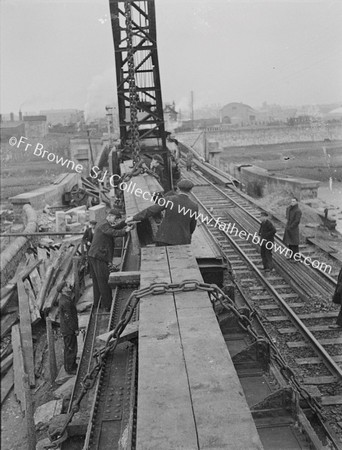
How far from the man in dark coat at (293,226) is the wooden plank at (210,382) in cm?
614

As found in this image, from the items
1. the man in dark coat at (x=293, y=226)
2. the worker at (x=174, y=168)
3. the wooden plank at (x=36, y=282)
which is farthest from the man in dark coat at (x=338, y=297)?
the worker at (x=174, y=168)

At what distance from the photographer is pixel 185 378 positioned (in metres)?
2.35

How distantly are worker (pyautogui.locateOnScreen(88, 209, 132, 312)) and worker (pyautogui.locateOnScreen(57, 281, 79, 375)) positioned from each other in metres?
0.54

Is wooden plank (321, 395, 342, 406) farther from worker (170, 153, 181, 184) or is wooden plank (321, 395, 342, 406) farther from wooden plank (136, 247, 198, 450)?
worker (170, 153, 181, 184)

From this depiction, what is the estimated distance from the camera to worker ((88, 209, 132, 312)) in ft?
18.7

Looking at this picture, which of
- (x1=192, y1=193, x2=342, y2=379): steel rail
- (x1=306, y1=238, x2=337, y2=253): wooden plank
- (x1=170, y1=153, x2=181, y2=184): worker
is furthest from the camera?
(x1=170, y1=153, x2=181, y2=184): worker

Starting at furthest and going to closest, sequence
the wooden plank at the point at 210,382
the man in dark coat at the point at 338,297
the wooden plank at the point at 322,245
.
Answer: the wooden plank at the point at 322,245 < the man in dark coat at the point at 338,297 < the wooden plank at the point at 210,382

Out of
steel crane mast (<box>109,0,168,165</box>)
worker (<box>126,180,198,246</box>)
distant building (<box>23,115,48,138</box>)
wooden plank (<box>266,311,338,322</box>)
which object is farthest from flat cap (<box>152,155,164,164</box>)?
distant building (<box>23,115,48,138</box>)

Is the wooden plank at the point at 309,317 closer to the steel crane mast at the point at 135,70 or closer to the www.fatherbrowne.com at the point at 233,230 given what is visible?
the www.fatherbrowne.com at the point at 233,230

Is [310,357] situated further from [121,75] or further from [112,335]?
[121,75]

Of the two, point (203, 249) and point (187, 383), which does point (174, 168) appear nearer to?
point (203, 249)

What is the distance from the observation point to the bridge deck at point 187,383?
6.40 ft

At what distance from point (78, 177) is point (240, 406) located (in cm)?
1985

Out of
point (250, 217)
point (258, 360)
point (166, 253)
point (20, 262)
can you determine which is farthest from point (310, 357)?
point (250, 217)
